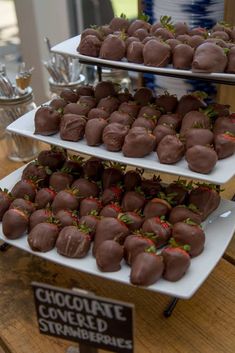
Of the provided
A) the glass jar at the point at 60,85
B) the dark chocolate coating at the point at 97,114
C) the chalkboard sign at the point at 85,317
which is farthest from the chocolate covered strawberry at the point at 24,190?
the glass jar at the point at 60,85

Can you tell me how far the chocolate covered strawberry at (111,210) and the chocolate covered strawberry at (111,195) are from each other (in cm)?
3

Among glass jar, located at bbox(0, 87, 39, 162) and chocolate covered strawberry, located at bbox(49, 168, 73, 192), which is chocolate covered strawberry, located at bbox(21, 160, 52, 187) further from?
glass jar, located at bbox(0, 87, 39, 162)

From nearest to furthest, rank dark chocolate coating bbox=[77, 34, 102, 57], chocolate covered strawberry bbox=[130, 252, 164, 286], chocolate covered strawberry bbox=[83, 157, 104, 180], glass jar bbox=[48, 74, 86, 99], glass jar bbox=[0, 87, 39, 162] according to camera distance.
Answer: chocolate covered strawberry bbox=[130, 252, 164, 286], dark chocolate coating bbox=[77, 34, 102, 57], chocolate covered strawberry bbox=[83, 157, 104, 180], glass jar bbox=[0, 87, 39, 162], glass jar bbox=[48, 74, 86, 99]

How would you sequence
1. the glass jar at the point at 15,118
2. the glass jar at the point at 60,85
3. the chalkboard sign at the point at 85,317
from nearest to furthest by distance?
1. the chalkboard sign at the point at 85,317
2. the glass jar at the point at 15,118
3. the glass jar at the point at 60,85

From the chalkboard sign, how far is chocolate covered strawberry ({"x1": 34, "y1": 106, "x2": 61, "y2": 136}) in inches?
18.5

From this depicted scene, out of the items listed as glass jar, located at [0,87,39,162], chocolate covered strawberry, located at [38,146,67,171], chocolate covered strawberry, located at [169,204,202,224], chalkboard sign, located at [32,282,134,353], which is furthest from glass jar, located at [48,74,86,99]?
chalkboard sign, located at [32,282,134,353]

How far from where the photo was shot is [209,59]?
1.01m

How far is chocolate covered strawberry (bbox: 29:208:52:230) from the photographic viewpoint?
3.63 ft

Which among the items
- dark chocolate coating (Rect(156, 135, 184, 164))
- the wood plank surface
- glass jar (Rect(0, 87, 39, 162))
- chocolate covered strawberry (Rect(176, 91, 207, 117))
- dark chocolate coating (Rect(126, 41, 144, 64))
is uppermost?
dark chocolate coating (Rect(126, 41, 144, 64))

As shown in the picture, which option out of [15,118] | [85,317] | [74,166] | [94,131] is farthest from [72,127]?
[15,118]

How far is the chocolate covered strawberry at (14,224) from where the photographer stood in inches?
43.1

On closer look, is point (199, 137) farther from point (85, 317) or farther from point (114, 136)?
point (85, 317)

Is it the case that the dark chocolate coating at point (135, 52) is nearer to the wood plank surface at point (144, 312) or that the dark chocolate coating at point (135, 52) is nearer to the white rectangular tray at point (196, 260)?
the white rectangular tray at point (196, 260)

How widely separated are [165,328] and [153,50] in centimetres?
60
